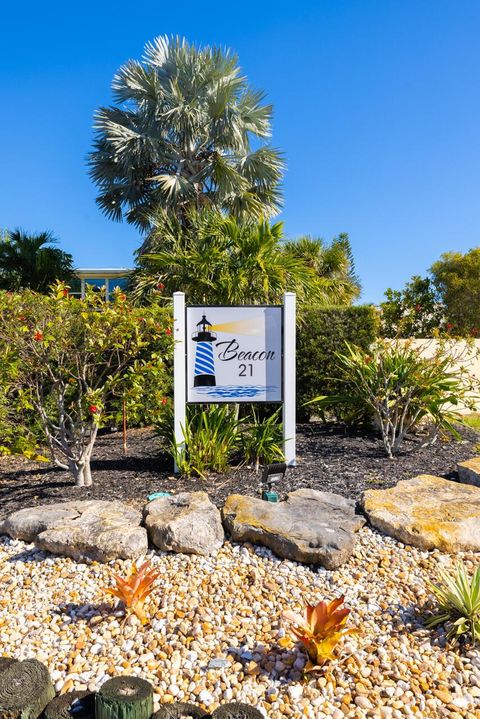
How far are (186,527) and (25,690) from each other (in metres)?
1.36

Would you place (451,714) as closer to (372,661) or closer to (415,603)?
(372,661)

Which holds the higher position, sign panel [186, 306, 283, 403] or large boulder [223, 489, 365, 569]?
sign panel [186, 306, 283, 403]

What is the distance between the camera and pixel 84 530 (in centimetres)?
335

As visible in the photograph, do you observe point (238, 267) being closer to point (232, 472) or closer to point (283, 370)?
point (283, 370)

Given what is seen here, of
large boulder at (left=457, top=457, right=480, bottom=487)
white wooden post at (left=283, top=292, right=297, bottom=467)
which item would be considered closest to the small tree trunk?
white wooden post at (left=283, top=292, right=297, bottom=467)

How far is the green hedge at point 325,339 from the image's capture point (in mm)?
7742

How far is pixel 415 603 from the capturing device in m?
2.83

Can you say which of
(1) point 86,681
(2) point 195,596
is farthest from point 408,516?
(1) point 86,681

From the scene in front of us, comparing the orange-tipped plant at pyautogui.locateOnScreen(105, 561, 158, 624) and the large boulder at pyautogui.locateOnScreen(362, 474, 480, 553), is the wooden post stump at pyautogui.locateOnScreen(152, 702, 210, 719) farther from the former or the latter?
the large boulder at pyautogui.locateOnScreen(362, 474, 480, 553)

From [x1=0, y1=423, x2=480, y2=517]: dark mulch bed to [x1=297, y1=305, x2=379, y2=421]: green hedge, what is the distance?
1.32 metres

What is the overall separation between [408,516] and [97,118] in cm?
1405

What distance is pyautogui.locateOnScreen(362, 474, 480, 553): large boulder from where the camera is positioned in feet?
11.1

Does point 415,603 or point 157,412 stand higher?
point 157,412

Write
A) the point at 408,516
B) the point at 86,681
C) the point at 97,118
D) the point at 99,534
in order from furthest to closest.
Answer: the point at 97,118
the point at 408,516
the point at 99,534
the point at 86,681
